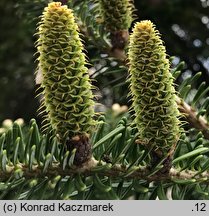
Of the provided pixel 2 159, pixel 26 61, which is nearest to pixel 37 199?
pixel 2 159

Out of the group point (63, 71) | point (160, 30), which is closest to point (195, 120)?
point (63, 71)

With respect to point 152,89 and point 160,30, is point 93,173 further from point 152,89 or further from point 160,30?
point 160,30

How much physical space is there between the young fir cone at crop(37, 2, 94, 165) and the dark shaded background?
1305 mm

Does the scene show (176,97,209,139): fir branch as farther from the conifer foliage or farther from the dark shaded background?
the dark shaded background

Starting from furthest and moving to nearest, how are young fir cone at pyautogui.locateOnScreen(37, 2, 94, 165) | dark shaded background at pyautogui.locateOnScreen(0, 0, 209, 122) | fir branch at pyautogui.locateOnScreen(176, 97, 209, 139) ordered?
1. dark shaded background at pyautogui.locateOnScreen(0, 0, 209, 122)
2. fir branch at pyautogui.locateOnScreen(176, 97, 209, 139)
3. young fir cone at pyautogui.locateOnScreen(37, 2, 94, 165)

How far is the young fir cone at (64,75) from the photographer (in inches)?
25.7

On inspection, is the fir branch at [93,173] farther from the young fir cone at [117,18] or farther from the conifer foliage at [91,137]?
the young fir cone at [117,18]

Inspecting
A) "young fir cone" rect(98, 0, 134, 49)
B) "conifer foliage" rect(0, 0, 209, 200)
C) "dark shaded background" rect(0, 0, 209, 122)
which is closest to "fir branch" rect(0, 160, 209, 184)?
"conifer foliage" rect(0, 0, 209, 200)

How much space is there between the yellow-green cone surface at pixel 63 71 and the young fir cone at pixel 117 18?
29 cm

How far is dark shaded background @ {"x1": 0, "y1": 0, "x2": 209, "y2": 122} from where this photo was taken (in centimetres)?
210

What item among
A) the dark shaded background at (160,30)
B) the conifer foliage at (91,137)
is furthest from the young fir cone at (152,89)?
the dark shaded background at (160,30)

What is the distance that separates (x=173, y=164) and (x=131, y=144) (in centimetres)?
9

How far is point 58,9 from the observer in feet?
2.18

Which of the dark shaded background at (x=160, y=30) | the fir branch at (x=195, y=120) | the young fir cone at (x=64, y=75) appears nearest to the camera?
the young fir cone at (x=64, y=75)
